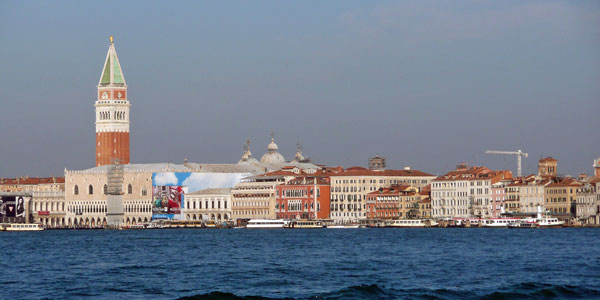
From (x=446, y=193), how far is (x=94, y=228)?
28.9 metres

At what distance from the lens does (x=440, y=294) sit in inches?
1231

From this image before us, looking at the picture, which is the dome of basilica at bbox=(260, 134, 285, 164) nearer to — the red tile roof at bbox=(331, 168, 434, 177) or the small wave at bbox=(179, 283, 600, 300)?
the red tile roof at bbox=(331, 168, 434, 177)

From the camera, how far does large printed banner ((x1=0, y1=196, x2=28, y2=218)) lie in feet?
376

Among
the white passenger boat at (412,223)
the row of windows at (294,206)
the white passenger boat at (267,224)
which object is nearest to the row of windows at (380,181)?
the row of windows at (294,206)

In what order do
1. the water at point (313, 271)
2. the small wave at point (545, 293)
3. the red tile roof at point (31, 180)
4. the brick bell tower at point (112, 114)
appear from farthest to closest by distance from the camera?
the red tile roof at point (31, 180), the brick bell tower at point (112, 114), the water at point (313, 271), the small wave at point (545, 293)

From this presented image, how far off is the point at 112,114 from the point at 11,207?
1146 cm

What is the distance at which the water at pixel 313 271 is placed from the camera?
107ft

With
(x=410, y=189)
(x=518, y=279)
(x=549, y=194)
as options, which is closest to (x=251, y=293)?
(x=518, y=279)

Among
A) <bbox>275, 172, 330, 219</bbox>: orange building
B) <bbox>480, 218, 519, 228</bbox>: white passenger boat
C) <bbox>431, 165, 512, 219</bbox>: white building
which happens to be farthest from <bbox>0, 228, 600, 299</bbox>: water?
<bbox>275, 172, 330, 219</bbox>: orange building

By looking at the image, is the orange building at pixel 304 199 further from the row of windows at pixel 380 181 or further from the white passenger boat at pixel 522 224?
the white passenger boat at pixel 522 224

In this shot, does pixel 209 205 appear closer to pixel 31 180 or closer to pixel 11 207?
pixel 11 207

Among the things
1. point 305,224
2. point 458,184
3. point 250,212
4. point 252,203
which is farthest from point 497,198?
point 250,212

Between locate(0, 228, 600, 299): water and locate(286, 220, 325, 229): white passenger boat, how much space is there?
134 feet

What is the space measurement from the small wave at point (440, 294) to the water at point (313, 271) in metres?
0.02
